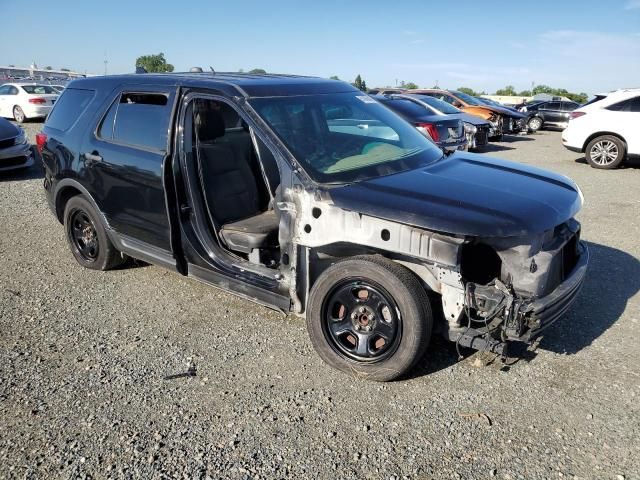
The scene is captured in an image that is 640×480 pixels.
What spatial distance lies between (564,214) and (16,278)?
4752 millimetres

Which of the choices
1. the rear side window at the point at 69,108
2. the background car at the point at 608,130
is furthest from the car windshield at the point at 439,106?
the rear side window at the point at 69,108

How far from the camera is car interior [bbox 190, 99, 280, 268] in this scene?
12.8 feet

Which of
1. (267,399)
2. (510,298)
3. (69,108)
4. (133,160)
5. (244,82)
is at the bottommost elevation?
(267,399)

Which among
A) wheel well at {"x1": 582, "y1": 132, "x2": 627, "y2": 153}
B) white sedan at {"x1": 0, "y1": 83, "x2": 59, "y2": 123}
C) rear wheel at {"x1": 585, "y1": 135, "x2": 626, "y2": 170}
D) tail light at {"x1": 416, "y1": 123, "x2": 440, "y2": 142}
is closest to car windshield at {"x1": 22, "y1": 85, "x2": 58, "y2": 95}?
white sedan at {"x1": 0, "y1": 83, "x2": 59, "y2": 123}

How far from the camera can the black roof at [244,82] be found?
12.1ft

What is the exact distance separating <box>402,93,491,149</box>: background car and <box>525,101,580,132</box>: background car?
893 centimetres

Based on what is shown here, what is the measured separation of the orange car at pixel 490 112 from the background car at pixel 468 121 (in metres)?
2.61

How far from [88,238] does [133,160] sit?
4.41 feet

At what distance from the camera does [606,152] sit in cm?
1088

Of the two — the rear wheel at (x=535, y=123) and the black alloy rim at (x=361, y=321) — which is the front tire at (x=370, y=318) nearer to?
the black alloy rim at (x=361, y=321)

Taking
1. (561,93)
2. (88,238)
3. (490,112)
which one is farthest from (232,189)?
(561,93)

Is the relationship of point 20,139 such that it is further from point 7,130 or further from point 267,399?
point 267,399

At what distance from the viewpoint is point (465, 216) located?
2787mm

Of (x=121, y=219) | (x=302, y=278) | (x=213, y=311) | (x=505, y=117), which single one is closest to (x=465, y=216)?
(x=302, y=278)
